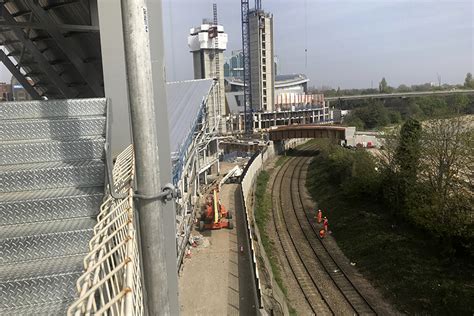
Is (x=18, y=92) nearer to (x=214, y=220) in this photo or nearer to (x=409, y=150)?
(x=214, y=220)

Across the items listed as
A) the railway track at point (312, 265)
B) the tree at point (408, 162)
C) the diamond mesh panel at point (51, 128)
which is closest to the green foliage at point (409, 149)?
the tree at point (408, 162)

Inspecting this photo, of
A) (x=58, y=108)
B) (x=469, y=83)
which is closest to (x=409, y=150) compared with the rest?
(x=58, y=108)

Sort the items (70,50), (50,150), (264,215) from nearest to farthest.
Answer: (50,150) < (70,50) < (264,215)

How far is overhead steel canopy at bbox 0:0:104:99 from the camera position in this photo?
17.0 ft

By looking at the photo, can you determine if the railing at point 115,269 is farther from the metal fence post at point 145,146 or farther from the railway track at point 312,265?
the railway track at point 312,265

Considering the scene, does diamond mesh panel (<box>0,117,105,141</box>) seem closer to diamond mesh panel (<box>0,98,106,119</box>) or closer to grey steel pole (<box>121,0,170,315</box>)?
diamond mesh panel (<box>0,98,106,119</box>)

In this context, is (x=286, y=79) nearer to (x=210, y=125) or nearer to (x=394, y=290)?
(x=210, y=125)

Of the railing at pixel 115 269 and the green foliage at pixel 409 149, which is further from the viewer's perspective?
the green foliage at pixel 409 149

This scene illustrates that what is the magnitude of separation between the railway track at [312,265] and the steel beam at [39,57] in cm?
785

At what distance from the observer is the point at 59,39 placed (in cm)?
552

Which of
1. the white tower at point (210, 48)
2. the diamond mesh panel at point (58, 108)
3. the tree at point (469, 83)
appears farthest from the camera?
the tree at point (469, 83)

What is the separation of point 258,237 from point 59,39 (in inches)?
397

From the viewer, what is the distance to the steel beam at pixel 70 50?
524cm

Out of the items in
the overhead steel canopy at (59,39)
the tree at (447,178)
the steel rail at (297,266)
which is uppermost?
the overhead steel canopy at (59,39)
